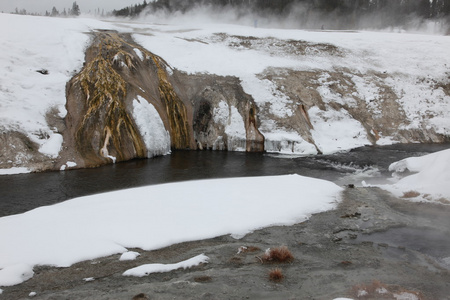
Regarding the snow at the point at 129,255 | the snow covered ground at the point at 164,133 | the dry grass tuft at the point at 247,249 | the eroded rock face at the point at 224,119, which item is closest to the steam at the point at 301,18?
the snow covered ground at the point at 164,133

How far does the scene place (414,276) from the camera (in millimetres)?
6938

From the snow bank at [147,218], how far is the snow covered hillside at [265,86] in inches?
320

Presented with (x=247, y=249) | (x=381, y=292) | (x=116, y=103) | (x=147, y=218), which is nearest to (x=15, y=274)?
(x=147, y=218)

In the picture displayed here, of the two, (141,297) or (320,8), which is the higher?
(320,8)

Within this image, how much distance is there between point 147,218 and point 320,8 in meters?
65.3

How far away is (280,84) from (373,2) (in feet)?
179

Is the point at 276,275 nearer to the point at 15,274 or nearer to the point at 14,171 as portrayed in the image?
the point at 15,274

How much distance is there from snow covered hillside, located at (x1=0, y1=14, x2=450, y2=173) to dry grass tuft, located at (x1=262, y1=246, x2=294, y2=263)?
13.3m

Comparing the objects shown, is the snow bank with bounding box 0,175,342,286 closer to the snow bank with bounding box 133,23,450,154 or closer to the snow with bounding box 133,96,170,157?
the snow with bounding box 133,96,170,157

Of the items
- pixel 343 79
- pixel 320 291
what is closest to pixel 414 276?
pixel 320 291

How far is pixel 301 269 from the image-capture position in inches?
290

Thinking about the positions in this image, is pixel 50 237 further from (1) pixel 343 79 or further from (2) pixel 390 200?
(1) pixel 343 79

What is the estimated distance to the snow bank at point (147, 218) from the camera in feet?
26.8

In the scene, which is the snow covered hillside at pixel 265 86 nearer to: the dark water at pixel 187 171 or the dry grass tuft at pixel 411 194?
the dark water at pixel 187 171
